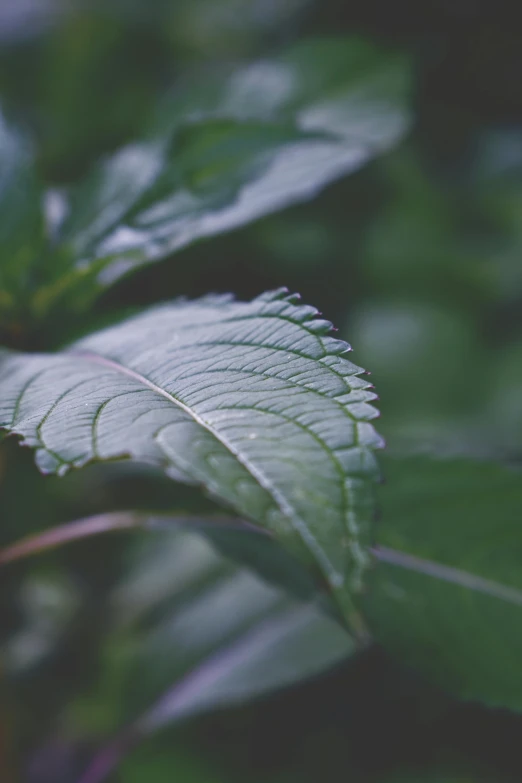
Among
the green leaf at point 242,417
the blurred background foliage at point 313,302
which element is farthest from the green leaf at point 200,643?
the green leaf at point 242,417

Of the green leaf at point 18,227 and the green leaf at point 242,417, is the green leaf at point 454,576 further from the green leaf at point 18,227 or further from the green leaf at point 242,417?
the green leaf at point 18,227

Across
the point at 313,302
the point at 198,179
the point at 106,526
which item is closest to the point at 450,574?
the point at 106,526

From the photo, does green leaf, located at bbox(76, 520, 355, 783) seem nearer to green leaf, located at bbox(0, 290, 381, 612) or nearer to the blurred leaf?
the blurred leaf

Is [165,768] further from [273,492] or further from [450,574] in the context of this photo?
[273,492]

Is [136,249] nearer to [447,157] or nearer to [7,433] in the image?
[7,433]

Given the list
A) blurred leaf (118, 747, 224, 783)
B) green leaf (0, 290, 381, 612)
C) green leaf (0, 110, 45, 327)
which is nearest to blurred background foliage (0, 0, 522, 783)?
blurred leaf (118, 747, 224, 783)

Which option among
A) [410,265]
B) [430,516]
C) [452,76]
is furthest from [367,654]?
[452,76]
